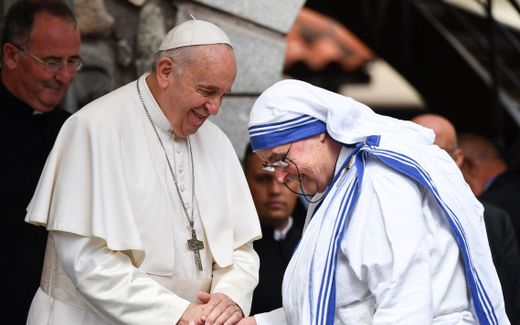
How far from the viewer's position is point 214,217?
4.41 metres

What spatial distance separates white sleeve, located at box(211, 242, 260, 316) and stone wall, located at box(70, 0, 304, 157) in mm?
1321

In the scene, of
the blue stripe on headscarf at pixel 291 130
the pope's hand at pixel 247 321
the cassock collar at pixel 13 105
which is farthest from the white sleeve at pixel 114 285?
the cassock collar at pixel 13 105

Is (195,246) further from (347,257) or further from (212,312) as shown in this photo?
(347,257)

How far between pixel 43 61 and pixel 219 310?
1.52 metres

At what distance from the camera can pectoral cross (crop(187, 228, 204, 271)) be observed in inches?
170

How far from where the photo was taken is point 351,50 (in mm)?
12047

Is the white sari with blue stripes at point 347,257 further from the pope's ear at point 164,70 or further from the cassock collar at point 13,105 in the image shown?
the cassock collar at point 13,105

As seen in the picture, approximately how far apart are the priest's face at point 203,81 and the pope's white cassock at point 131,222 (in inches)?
6.1

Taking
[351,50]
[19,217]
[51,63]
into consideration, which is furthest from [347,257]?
[351,50]

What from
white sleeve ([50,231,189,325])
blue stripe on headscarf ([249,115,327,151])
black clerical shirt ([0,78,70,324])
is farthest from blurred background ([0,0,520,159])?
blue stripe on headscarf ([249,115,327,151])

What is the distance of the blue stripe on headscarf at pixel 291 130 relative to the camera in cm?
369

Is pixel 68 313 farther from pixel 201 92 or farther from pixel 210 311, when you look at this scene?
pixel 201 92

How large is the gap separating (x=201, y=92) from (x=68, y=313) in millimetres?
927

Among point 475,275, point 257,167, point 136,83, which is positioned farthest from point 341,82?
point 475,275
